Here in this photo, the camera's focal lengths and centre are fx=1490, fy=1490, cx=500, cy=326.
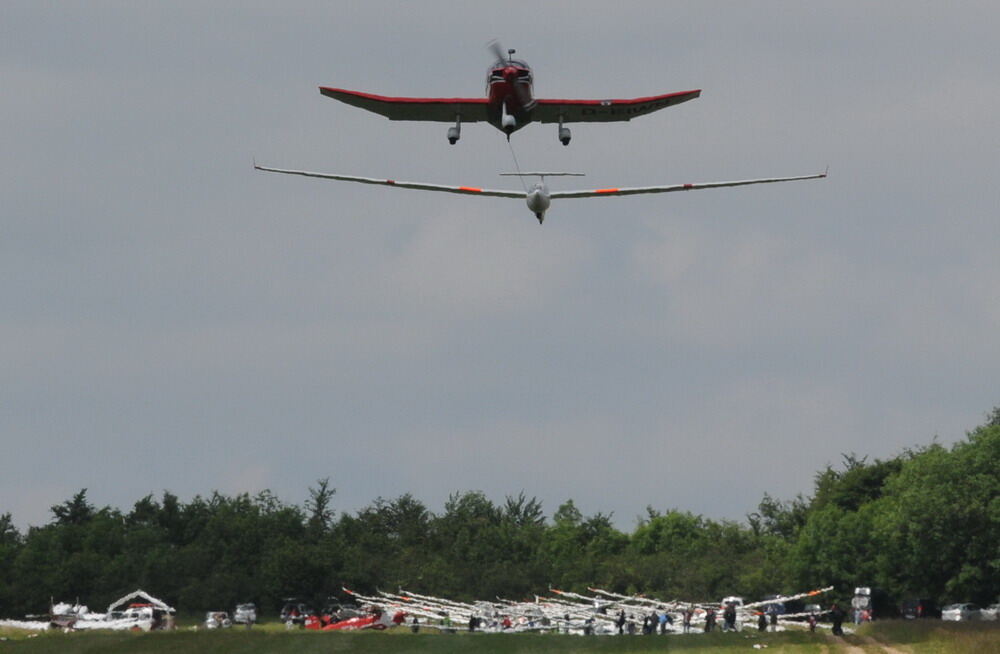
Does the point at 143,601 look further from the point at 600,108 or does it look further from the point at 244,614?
the point at 600,108

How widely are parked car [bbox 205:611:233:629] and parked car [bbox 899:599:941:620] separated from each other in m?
38.9

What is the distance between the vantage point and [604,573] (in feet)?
374

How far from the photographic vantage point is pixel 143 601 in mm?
94188

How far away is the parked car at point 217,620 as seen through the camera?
83312 millimetres

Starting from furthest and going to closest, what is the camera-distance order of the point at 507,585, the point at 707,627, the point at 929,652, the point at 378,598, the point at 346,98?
1. the point at 507,585
2. the point at 378,598
3. the point at 707,627
4. the point at 929,652
5. the point at 346,98

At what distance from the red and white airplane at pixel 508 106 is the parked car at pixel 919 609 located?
4560 cm

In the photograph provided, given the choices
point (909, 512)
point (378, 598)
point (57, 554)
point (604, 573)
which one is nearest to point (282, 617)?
point (378, 598)

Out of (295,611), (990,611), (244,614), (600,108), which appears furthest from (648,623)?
(600,108)

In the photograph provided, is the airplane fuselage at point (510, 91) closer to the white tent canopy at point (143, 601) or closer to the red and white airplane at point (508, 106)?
the red and white airplane at point (508, 106)

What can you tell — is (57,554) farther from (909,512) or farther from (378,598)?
(909,512)

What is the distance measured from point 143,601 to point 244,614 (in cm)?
706

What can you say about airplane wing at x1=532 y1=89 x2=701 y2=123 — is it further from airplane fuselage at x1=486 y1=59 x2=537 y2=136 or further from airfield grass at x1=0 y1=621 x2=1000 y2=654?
airfield grass at x1=0 y1=621 x2=1000 y2=654

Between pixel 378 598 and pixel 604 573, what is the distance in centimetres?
2127

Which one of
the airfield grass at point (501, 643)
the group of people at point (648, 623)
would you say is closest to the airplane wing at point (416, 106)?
the airfield grass at point (501, 643)
